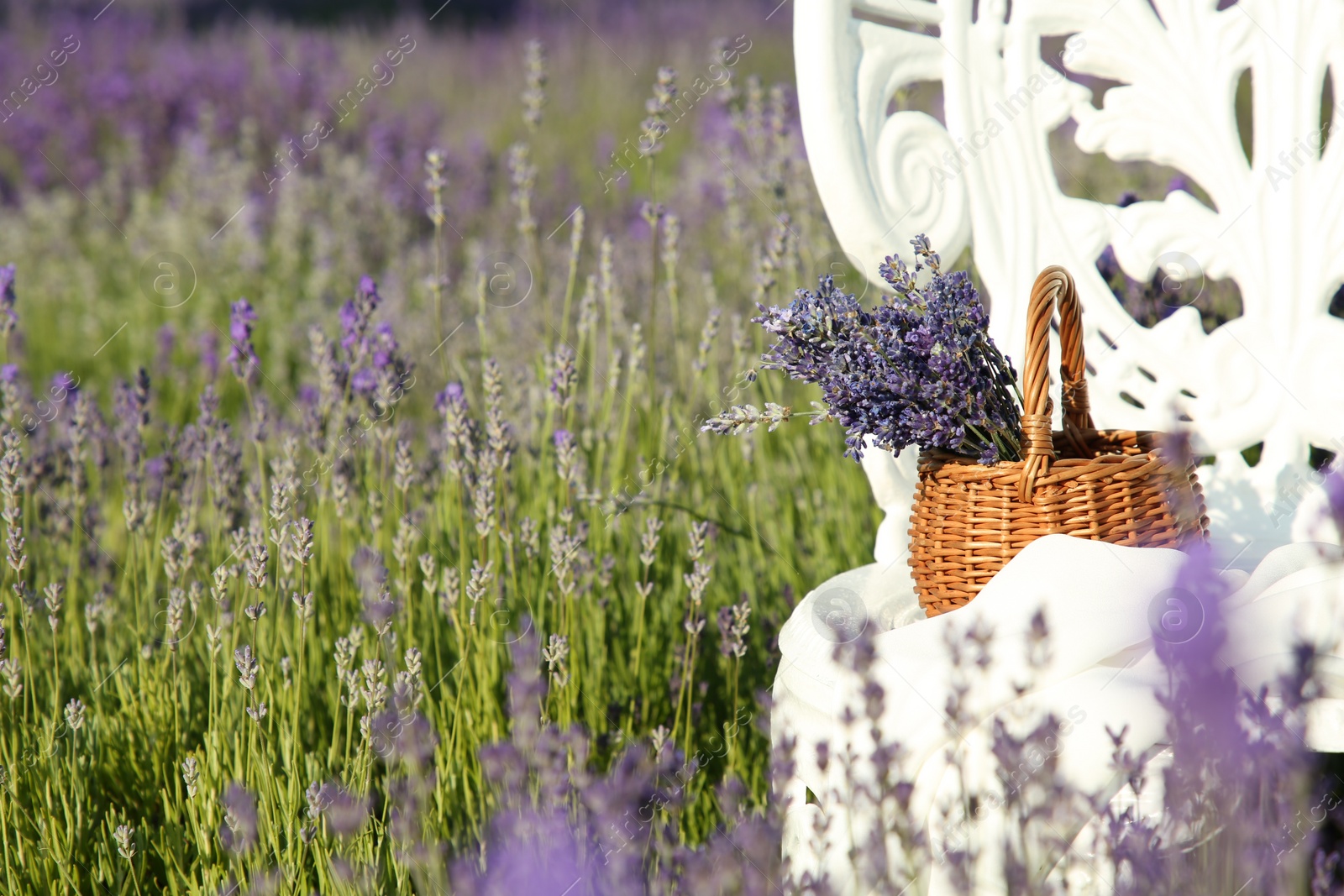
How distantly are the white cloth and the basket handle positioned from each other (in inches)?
4.8

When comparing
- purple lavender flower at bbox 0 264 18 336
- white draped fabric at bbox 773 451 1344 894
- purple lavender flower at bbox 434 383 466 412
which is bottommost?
white draped fabric at bbox 773 451 1344 894

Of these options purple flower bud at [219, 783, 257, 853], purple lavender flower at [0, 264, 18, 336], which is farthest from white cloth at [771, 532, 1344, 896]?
purple lavender flower at [0, 264, 18, 336]

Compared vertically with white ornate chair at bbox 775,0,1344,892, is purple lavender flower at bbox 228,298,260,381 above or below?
above

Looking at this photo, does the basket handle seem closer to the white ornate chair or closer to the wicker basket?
the wicker basket

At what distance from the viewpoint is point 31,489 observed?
2.07 meters

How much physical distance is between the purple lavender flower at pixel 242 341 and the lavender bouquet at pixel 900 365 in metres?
0.98

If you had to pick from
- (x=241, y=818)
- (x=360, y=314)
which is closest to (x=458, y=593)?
(x=241, y=818)

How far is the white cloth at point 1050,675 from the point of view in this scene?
44.0 inches

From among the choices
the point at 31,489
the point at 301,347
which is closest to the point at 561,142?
the point at 301,347

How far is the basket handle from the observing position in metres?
1.41

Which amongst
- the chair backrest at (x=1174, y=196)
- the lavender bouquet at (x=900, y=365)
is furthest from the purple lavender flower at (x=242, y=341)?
the chair backrest at (x=1174, y=196)

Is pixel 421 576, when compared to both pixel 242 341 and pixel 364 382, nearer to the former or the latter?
pixel 364 382

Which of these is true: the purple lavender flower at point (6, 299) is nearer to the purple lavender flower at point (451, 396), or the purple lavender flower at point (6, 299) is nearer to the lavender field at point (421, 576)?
the lavender field at point (421, 576)

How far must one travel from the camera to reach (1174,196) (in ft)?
6.28
